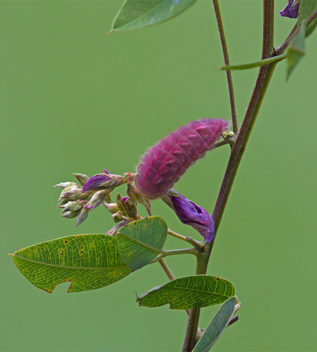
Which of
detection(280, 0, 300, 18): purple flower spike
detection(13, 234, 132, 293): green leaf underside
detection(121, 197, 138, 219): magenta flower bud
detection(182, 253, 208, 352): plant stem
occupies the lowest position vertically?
detection(182, 253, 208, 352): plant stem

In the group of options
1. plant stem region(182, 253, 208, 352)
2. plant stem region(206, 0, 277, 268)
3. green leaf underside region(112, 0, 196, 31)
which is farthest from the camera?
plant stem region(182, 253, 208, 352)

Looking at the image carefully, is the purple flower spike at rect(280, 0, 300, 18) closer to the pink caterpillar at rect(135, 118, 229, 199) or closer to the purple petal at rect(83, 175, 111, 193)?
the pink caterpillar at rect(135, 118, 229, 199)

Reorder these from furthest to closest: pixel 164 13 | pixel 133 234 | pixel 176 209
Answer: pixel 176 209, pixel 133 234, pixel 164 13

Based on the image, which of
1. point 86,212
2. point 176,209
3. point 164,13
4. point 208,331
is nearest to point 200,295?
point 208,331

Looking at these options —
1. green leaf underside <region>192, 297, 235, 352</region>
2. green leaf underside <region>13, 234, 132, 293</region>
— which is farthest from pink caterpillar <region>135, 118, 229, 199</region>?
green leaf underside <region>192, 297, 235, 352</region>

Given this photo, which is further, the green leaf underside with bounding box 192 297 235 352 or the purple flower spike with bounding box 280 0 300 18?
the purple flower spike with bounding box 280 0 300 18

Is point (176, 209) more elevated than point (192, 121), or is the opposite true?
point (192, 121)

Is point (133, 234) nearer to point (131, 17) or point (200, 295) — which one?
point (200, 295)
